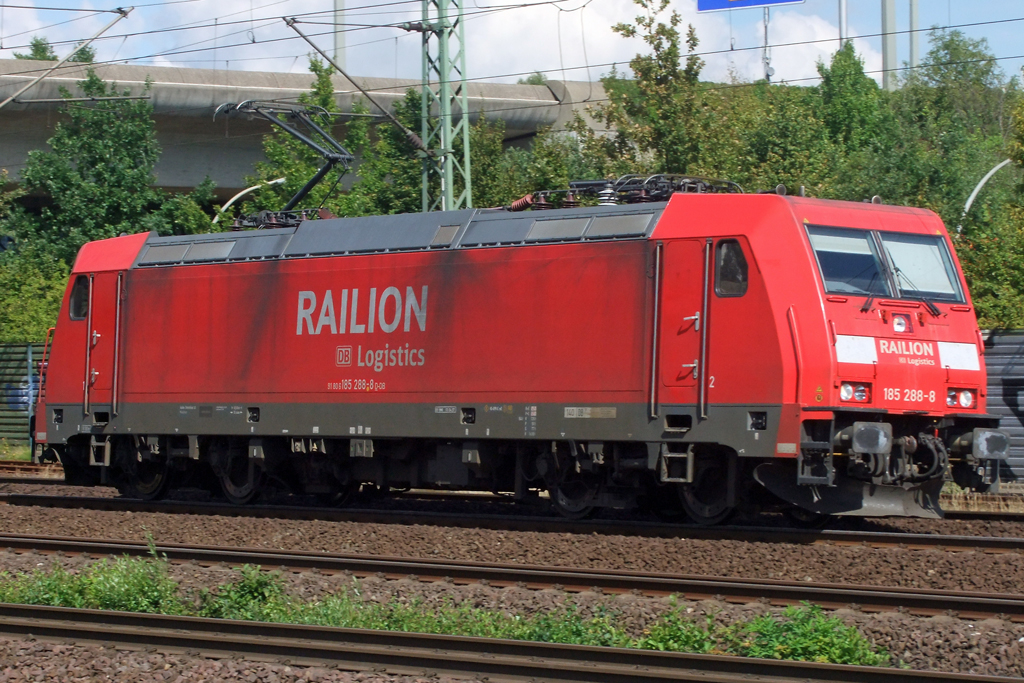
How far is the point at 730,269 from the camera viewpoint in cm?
1190

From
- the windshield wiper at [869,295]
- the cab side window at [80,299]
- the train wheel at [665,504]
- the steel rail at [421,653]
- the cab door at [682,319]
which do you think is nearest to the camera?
the steel rail at [421,653]

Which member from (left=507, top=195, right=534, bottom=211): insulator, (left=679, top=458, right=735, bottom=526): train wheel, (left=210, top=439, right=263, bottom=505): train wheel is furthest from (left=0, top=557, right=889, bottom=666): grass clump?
(left=507, top=195, right=534, bottom=211): insulator

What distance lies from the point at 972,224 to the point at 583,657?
2096 centimetres

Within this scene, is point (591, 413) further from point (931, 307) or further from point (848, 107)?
point (848, 107)

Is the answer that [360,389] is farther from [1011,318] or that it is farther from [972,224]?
[972,224]

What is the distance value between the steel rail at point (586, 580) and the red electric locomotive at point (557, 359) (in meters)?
2.29

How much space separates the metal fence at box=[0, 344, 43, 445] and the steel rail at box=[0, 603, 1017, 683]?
19.0 metres

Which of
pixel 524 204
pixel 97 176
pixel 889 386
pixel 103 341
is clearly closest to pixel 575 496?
pixel 524 204

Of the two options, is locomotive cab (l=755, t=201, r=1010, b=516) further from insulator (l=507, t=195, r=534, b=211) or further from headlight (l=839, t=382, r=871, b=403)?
insulator (l=507, t=195, r=534, b=211)

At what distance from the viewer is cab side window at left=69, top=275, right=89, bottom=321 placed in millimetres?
17047

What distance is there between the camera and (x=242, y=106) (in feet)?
59.9

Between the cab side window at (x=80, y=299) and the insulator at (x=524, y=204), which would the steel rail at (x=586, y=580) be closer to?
the insulator at (x=524, y=204)

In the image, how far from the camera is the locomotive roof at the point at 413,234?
12836 mm

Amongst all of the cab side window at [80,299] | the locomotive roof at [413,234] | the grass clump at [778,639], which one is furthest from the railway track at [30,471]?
the grass clump at [778,639]
